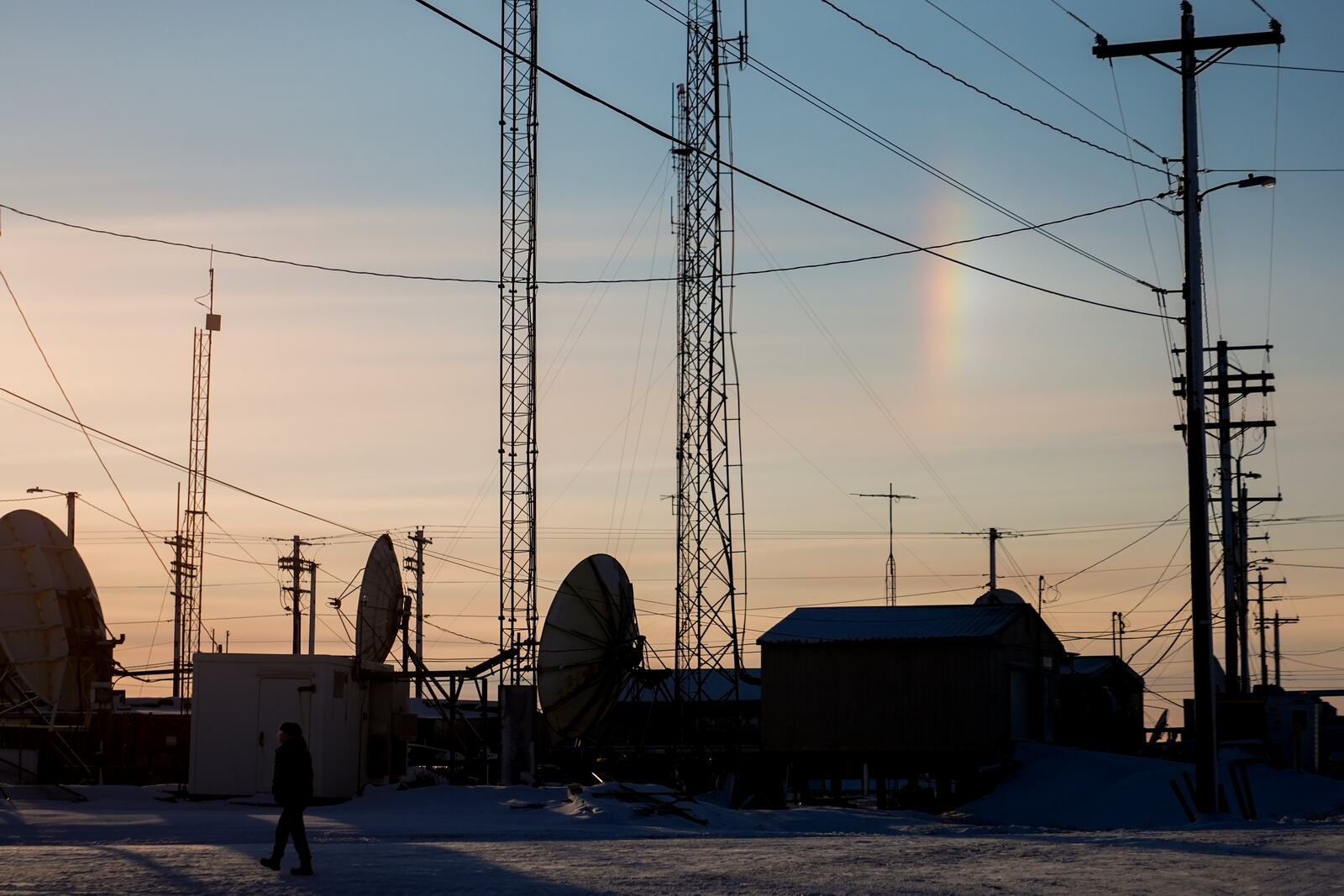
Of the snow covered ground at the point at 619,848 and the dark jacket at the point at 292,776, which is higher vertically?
the dark jacket at the point at 292,776

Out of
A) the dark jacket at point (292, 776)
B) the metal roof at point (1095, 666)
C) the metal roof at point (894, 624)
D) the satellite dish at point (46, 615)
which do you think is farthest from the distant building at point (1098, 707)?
the dark jacket at point (292, 776)

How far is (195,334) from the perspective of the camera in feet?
233

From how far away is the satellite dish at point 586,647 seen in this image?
41.5 m

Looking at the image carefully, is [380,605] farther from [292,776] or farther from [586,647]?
[292,776]

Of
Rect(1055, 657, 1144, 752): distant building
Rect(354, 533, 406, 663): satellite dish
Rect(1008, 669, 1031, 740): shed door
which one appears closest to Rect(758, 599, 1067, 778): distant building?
Rect(1008, 669, 1031, 740): shed door

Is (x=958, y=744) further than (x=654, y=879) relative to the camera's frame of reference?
Yes

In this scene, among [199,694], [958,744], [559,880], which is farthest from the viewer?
[958,744]

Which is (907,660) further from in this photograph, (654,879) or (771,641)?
(654,879)

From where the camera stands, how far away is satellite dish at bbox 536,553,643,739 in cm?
4147

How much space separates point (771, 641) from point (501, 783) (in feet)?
37.0

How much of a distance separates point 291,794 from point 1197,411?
2024cm

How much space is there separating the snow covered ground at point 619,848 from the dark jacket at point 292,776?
869 millimetres

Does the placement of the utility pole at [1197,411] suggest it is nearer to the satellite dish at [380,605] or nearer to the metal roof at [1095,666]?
the satellite dish at [380,605]

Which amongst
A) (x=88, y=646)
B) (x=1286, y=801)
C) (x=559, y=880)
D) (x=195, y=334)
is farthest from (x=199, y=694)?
(x=195, y=334)
